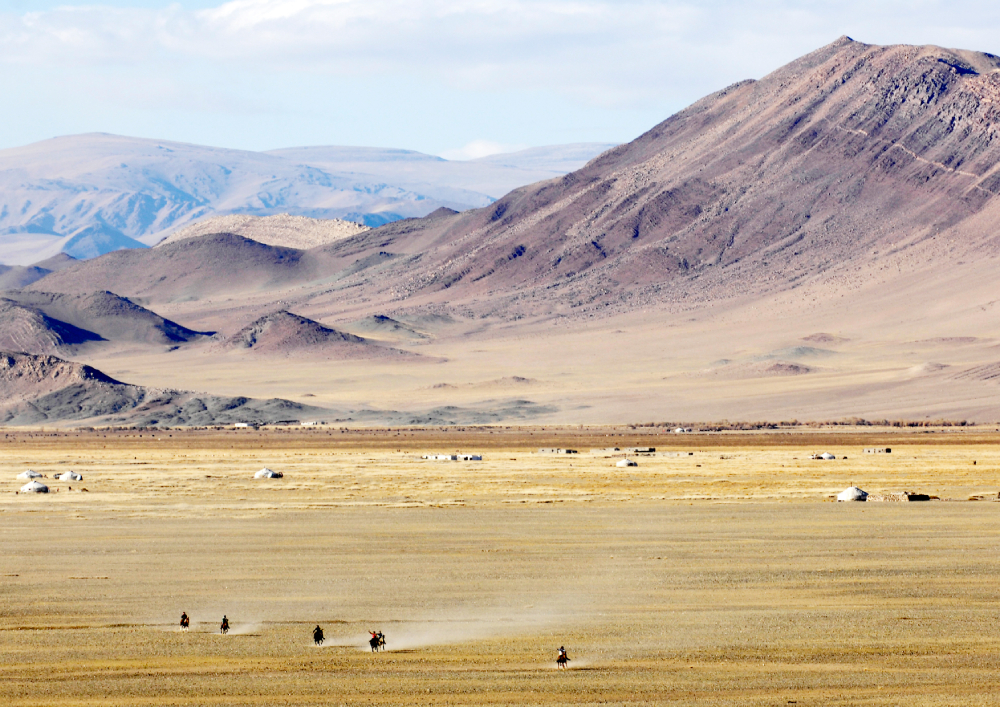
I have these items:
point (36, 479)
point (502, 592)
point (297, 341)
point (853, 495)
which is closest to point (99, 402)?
point (297, 341)

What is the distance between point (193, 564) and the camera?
34812mm

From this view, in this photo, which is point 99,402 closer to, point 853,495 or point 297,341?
point 297,341

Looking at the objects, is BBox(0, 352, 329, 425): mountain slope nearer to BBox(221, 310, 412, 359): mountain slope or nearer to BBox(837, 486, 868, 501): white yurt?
BBox(221, 310, 412, 359): mountain slope

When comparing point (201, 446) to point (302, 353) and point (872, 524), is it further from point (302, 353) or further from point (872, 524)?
point (302, 353)

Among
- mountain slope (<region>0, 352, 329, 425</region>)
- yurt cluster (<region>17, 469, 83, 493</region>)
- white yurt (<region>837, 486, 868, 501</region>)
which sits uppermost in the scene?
yurt cluster (<region>17, 469, 83, 493</region>)

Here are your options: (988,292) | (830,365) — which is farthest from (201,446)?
(988,292)

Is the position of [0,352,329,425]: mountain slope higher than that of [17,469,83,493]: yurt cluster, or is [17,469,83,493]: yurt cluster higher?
[17,469,83,493]: yurt cluster

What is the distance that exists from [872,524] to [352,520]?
1600 centimetres

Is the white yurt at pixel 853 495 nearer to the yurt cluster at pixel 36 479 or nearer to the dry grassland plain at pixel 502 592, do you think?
the dry grassland plain at pixel 502 592

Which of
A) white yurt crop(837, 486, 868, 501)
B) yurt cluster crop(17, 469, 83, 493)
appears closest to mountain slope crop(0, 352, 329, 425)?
yurt cluster crop(17, 469, 83, 493)

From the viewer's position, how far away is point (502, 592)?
30719 mm

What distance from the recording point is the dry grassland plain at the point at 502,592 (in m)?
22.9

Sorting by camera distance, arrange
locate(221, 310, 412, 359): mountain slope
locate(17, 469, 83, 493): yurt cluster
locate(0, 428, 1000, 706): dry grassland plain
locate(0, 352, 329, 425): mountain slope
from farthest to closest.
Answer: locate(221, 310, 412, 359): mountain slope, locate(0, 352, 329, 425): mountain slope, locate(17, 469, 83, 493): yurt cluster, locate(0, 428, 1000, 706): dry grassland plain

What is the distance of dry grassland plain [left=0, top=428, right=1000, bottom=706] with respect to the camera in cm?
2292
